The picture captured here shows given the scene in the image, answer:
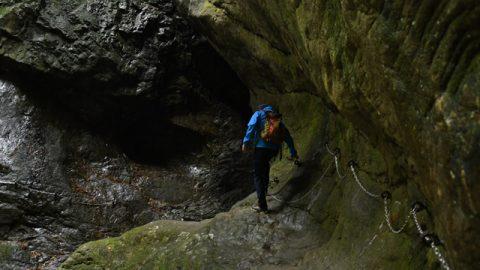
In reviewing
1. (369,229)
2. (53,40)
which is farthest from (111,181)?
(369,229)

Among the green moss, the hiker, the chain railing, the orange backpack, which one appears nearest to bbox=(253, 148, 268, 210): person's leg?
the hiker

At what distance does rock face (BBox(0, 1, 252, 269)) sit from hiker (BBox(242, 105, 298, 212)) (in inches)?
194

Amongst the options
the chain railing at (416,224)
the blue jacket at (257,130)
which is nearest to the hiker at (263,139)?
the blue jacket at (257,130)

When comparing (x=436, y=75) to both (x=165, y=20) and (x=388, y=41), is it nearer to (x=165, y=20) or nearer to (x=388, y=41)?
(x=388, y=41)

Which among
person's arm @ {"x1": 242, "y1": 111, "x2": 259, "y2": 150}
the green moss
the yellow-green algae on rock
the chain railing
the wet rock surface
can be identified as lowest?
the green moss

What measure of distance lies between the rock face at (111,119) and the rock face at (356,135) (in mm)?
2988

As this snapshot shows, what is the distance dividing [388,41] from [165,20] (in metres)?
12.5

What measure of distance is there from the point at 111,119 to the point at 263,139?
823cm

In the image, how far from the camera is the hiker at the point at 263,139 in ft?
32.0

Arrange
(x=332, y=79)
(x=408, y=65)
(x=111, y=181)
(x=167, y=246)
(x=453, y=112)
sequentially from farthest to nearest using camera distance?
(x=111, y=181)
(x=167, y=246)
(x=332, y=79)
(x=408, y=65)
(x=453, y=112)

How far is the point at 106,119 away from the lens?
53.8 feet

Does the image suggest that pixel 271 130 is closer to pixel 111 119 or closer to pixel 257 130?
pixel 257 130

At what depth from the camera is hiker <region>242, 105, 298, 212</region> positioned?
974 cm

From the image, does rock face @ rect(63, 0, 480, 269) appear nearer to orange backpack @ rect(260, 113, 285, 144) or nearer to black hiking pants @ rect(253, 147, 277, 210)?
black hiking pants @ rect(253, 147, 277, 210)
